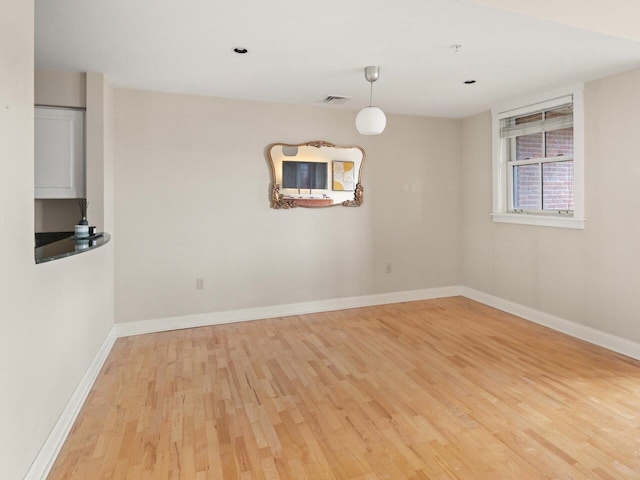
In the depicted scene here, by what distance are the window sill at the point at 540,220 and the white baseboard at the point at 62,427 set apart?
453 centimetres

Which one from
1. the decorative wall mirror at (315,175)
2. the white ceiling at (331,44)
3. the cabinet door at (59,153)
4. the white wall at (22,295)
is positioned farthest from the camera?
the decorative wall mirror at (315,175)

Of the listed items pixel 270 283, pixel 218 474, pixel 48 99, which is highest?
pixel 48 99

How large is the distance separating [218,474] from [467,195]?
4.67m

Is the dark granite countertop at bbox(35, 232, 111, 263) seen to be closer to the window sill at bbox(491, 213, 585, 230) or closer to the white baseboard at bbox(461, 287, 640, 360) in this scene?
the window sill at bbox(491, 213, 585, 230)

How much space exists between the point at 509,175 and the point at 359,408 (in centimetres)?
361

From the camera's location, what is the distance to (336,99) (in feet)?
14.0

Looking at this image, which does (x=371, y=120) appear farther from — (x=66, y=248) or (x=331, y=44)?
(x=66, y=248)

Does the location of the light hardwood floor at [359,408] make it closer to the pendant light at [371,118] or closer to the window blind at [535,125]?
the pendant light at [371,118]

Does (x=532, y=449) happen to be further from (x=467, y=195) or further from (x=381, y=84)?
(x=467, y=195)

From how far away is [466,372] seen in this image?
3.04 meters

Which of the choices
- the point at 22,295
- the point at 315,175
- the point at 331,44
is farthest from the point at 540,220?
the point at 22,295

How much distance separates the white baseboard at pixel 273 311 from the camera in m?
4.04

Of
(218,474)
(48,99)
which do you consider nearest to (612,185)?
(218,474)

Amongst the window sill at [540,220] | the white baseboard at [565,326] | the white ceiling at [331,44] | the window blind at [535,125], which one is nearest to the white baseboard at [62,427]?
the white ceiling at [331,44]
